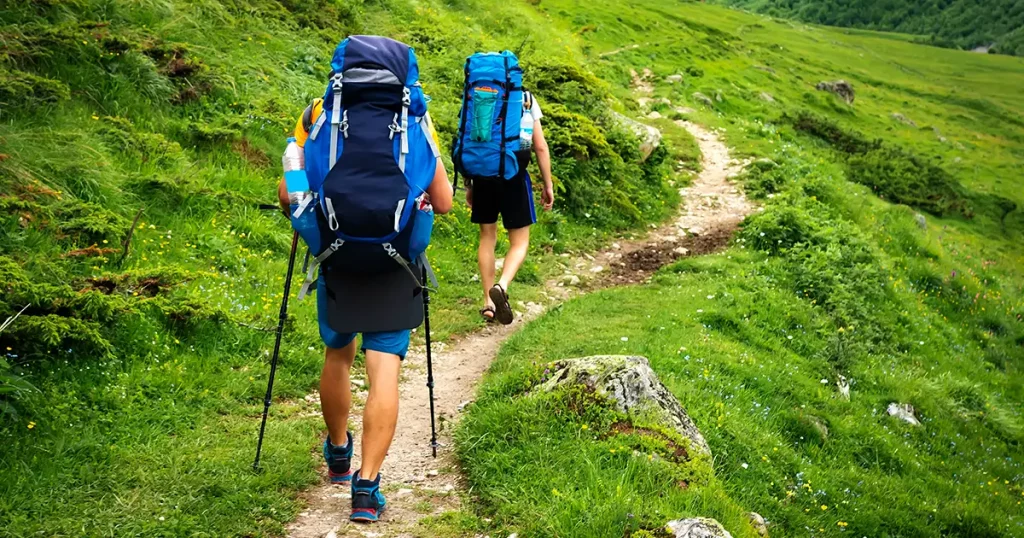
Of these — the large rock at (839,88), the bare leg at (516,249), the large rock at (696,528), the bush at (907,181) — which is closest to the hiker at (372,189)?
the large rock at (696,528)

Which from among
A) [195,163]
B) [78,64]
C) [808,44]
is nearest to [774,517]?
[195,163]

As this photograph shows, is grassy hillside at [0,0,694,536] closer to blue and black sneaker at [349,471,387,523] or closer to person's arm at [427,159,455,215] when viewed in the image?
blue and black sneaker at [349,471,387,523]

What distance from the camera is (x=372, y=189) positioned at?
187 inches

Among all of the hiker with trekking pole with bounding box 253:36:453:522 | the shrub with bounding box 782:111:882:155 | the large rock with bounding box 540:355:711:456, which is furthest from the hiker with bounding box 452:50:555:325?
the shrub with bounding box 782:111:882:155

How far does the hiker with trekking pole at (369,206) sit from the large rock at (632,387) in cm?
196

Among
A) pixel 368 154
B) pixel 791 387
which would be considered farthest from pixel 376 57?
pixel 791 387

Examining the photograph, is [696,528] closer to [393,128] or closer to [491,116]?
[393,128]

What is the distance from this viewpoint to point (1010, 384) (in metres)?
15.2

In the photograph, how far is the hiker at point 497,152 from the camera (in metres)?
8.67

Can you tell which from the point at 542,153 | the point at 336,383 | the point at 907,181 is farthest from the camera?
the point at 907,181

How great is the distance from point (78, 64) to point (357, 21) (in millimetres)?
8192

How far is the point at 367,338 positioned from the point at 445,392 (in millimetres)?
3094

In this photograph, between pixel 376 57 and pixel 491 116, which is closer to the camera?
pixel 376 57

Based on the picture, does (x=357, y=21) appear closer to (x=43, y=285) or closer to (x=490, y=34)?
(x=490, y=34)
